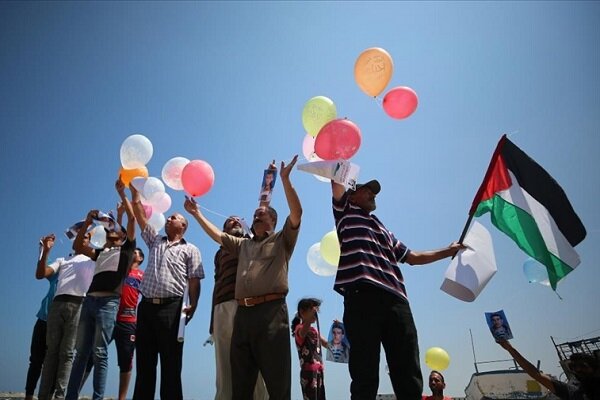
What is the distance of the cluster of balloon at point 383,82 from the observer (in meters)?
4.52

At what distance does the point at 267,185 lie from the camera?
3.48 metres

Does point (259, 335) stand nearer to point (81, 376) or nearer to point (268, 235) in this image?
point (268, 235)

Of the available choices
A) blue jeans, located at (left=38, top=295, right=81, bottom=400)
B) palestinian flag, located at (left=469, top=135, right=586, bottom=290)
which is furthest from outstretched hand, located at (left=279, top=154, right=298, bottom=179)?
blue jeans, located at (left=38, top=295, right=81, bottom=400)

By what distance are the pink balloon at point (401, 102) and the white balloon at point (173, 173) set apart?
266cm

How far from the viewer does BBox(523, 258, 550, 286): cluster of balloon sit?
5.12 metres

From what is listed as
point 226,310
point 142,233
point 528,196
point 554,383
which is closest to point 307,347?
point 226,310

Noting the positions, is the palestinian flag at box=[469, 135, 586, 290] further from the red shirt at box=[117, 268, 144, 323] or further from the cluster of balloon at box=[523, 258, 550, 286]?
the red shirt at box=[117, 268, 144, 323]

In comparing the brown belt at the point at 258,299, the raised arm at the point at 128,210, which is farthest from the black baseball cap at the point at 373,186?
the raised arm at the point at 128,210

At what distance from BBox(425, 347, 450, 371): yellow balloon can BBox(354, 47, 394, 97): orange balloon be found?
12.8 feet

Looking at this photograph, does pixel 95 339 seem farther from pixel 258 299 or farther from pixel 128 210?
pixel 258 299

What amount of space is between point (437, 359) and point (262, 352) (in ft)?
13.2

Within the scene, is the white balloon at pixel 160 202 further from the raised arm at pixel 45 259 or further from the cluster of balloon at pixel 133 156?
the raised arm at pixel 45 259

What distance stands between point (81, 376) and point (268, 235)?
247 centimetres

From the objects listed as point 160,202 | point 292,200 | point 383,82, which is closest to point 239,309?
point 292,200
